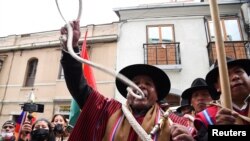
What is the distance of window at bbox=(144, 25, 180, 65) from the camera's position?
10641 mm

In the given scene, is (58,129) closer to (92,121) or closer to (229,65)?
(92,121)

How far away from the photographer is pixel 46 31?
521 inches

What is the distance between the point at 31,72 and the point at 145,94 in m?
12.4

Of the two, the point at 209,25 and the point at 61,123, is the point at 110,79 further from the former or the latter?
the point at 61,123

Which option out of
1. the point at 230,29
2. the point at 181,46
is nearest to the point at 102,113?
the point at 181,46

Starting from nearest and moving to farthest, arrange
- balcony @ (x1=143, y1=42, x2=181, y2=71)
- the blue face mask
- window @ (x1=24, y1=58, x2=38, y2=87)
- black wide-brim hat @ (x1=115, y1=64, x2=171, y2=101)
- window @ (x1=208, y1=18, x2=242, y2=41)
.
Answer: black wide-brim hat @ (x1=115, y1=64, x2=171, y2=101), the blue face mask, balcony @ (x1=143, y1=42, x2=181, y2=71), window @ (x1=208, y1=18, x2=242, y2=41), window @ (x1=24, y1=58, x2=38, y2=87)

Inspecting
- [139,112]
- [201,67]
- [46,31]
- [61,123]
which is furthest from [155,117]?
[46,31]

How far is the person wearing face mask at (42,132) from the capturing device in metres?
3.42

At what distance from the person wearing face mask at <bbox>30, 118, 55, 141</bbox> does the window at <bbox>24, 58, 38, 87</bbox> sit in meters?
9.83

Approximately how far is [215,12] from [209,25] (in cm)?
1059

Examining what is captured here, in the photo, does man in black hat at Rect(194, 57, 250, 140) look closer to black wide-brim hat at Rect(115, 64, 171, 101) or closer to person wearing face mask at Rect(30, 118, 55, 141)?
black wide-brim hat at Rect(115, 64, 171, 101)

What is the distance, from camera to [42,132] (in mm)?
3430

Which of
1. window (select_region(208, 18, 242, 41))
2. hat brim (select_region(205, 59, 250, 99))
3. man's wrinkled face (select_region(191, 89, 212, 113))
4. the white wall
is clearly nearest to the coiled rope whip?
hat brim (select_region(205, 59, 250, 99))

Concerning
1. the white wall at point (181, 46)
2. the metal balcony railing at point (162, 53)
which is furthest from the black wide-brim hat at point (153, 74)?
the metal balcony railing at point (162, 53)
